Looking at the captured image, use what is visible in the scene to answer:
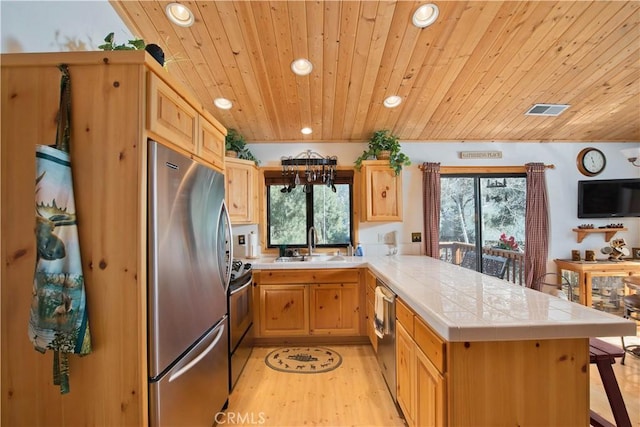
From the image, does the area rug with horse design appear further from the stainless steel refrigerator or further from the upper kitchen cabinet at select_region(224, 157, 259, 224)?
the upper kitchen cabinet at select_region(224, 157, 259, 224)

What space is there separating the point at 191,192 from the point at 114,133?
0.45 meters

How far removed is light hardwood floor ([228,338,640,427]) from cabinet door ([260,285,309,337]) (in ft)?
1.35

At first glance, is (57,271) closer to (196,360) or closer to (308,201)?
(196,360)

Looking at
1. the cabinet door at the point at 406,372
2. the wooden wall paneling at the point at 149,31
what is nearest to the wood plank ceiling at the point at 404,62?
the wooden wall paneling at the point at 149,31

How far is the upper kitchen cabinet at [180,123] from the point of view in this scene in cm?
122

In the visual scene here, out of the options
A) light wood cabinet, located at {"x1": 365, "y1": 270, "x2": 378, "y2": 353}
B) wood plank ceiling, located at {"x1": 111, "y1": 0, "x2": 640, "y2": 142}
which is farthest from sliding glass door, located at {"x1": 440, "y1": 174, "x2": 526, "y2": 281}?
light wood cabinet, located at {"x1": 365, "y1": 270, "x2": 378, "y2": 353}

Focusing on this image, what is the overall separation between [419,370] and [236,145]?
297 cm

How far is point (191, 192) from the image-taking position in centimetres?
152

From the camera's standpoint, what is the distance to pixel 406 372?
173 centimetres

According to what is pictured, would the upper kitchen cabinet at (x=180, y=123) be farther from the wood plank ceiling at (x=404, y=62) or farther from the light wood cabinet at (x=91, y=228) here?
the wood plank ceiling at (x=404, y=62)

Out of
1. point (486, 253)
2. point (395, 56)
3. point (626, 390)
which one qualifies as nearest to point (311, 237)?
point (395, 56)

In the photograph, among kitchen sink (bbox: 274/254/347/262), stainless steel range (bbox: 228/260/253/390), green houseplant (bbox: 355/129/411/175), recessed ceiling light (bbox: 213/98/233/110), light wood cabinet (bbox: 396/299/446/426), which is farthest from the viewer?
kitchen sink (bbox: 274/254/347/262)

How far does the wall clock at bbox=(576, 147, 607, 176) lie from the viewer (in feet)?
12.4

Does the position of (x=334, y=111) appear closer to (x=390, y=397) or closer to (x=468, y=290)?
(x=468, y=290)
